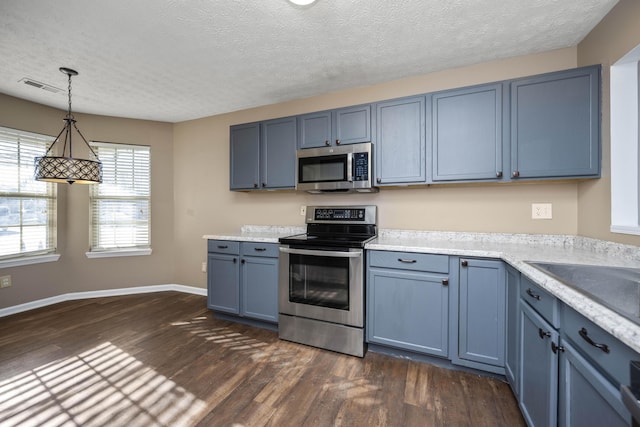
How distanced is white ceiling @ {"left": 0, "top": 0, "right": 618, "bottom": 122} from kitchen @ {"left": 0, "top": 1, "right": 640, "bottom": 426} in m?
0.14

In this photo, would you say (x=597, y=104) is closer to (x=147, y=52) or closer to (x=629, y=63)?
(x=629, y=63)

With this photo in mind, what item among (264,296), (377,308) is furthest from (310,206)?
Answer: (377,308)

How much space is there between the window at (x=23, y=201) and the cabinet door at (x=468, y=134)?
4.42 m

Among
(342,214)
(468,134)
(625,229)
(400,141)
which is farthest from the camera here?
(342,214)

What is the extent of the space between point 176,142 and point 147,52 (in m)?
→ 1.98

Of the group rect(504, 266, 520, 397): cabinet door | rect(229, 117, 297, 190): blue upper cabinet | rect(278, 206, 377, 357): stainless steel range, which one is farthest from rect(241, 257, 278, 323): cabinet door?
rect(504, 266, 520, 397): cabinet door

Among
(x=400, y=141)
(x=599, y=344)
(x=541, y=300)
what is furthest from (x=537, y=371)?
(x=400, y=141)

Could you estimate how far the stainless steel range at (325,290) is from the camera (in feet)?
7.45

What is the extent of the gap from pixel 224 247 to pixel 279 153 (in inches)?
45.3

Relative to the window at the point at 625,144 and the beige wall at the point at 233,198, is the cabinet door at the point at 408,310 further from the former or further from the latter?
the window at the point at 625,144

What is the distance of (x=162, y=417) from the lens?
63.1 inches

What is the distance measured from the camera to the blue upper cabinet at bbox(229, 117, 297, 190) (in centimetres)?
294

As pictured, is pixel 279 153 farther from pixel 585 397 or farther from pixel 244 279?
pixel 585 397

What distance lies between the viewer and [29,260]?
3240 mm
